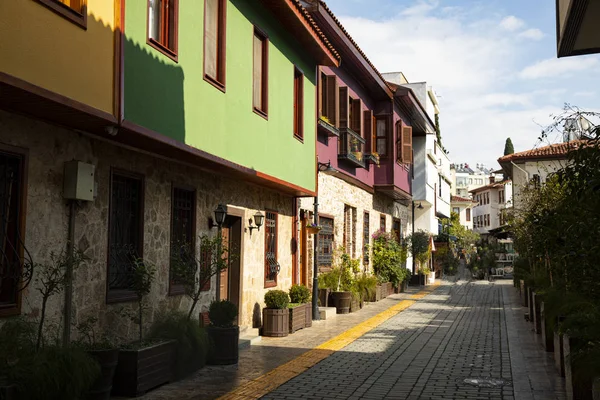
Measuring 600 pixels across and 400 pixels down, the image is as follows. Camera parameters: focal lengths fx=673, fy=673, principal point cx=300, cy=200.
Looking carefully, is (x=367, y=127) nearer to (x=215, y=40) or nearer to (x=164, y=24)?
(x=215, y=40)

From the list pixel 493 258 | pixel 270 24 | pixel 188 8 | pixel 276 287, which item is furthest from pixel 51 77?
pixel 493 258

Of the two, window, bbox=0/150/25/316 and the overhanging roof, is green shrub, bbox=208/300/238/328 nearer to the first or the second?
window, bbox=0/150/25/316

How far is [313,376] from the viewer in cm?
889

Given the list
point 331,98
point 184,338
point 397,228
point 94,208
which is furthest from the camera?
point 397,228

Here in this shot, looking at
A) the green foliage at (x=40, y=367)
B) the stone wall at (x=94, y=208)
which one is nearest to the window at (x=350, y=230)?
the stone wall at (x=94, y=208)

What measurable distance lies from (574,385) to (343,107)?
1319 centimetres

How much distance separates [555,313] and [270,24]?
721 cm

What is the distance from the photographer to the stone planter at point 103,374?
685cm

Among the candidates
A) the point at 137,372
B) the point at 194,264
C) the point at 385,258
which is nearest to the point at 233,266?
the point at 194,264

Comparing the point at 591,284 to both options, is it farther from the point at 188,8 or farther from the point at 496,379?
the point at 188,8

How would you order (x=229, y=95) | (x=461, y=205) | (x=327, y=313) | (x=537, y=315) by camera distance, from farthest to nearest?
(x=461, y=205) < (x=327, y=313) < (x=537, y=315) < (x=229, y=95)

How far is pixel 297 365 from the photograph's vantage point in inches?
381

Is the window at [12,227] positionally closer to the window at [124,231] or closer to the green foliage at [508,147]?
the window at [124,231]

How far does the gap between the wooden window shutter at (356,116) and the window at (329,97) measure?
9.13 feet
